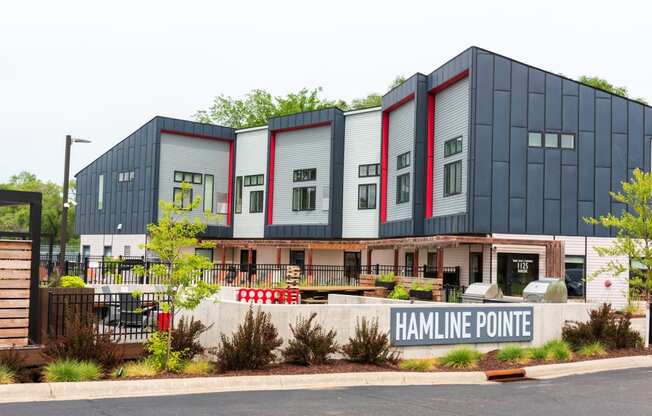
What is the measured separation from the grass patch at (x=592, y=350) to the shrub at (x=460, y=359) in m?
3.73

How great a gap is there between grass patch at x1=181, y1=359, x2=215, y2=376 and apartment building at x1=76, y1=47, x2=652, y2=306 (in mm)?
17887

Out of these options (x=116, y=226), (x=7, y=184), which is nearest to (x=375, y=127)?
(x=116, y=226)

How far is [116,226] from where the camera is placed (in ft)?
182

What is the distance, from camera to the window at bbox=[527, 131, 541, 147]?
34.4 metres

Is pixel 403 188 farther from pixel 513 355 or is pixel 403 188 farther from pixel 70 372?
pixel 70 372

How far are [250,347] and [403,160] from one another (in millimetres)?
26591

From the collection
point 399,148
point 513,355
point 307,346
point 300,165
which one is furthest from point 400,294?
point 300,165

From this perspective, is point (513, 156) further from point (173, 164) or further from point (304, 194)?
point (173, 164)

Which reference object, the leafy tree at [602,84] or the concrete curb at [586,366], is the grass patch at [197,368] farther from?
the leafy tree at [602,84]

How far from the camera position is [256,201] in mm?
52344

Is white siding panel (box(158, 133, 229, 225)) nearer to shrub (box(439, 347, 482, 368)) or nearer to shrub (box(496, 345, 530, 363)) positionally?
shrub (box(496, 345, 530, 363))

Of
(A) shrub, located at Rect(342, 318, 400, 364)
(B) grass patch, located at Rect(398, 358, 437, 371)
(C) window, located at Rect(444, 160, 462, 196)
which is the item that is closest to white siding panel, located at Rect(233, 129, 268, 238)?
(C) window, located at Rect(444, 160, 462, 196)

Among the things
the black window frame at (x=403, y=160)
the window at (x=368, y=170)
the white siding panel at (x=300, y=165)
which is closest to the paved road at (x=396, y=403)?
the black window frame at (x=403, y=160)

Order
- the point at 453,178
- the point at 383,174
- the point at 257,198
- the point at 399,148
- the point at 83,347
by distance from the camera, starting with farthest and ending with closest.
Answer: the point at 257,198
the point at 383,174
the point at 399,148
the point at 453,178
the point at 83,347
